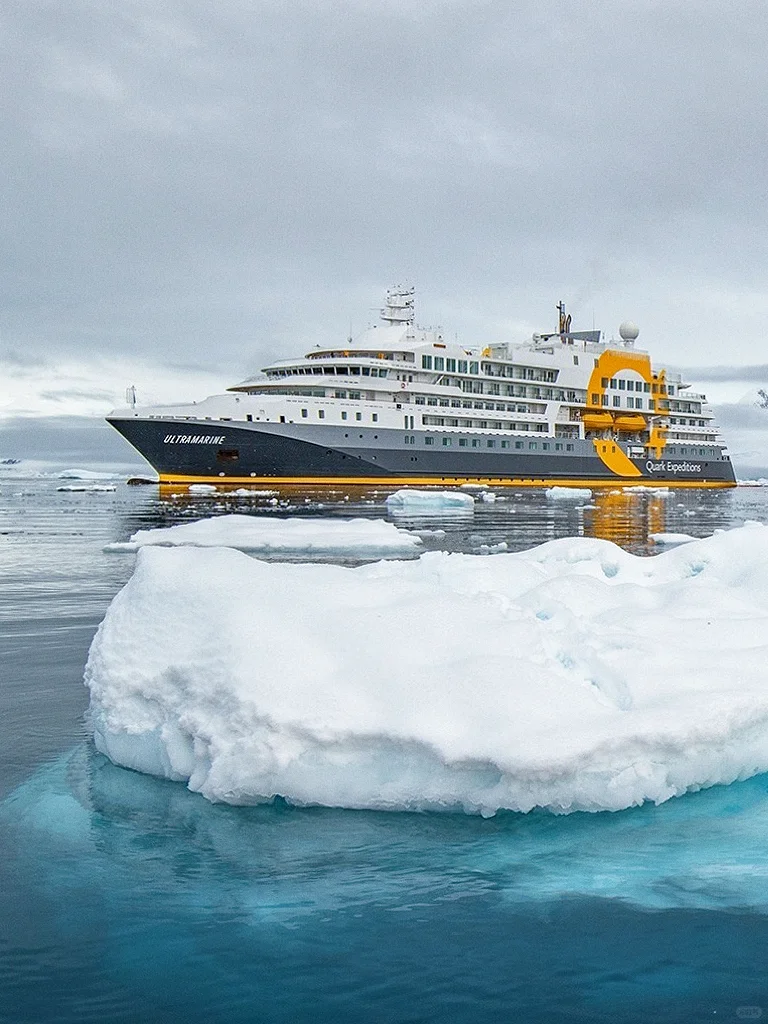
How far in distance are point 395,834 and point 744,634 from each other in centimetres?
287

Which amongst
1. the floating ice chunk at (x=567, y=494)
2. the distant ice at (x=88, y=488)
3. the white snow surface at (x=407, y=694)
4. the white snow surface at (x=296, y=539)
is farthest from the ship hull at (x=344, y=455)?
the white snow surface at (x=407, y=694)

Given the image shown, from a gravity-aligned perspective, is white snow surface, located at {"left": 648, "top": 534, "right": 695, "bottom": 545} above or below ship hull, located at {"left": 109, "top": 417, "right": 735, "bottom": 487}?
below

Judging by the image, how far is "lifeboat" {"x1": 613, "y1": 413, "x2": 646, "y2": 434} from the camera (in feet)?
179

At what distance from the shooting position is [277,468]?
138 feet

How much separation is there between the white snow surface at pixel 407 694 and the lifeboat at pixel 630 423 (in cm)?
5063

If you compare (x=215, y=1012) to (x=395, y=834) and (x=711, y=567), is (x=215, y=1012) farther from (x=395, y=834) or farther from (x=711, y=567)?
(x=711, y=567)

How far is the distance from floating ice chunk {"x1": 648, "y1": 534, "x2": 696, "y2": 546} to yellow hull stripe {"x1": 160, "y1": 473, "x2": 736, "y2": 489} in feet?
85.4

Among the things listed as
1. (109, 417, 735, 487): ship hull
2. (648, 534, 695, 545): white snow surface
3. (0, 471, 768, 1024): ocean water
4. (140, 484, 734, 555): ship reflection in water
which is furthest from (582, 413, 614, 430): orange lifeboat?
(0, 471, 768, 1024): ocean water

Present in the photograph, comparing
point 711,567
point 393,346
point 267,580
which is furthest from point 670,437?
point 267,580

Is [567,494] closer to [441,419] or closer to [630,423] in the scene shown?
[441,419]

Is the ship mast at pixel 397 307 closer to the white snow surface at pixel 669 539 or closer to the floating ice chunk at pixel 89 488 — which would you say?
the floating ice chunk at pixel 89 488

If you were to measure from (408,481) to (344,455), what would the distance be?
5.28 meters

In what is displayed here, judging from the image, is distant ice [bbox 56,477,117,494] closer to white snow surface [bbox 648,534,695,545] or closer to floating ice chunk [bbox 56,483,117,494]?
floating ice chunk [bbox 56,483,117,494]

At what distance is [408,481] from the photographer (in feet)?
152
